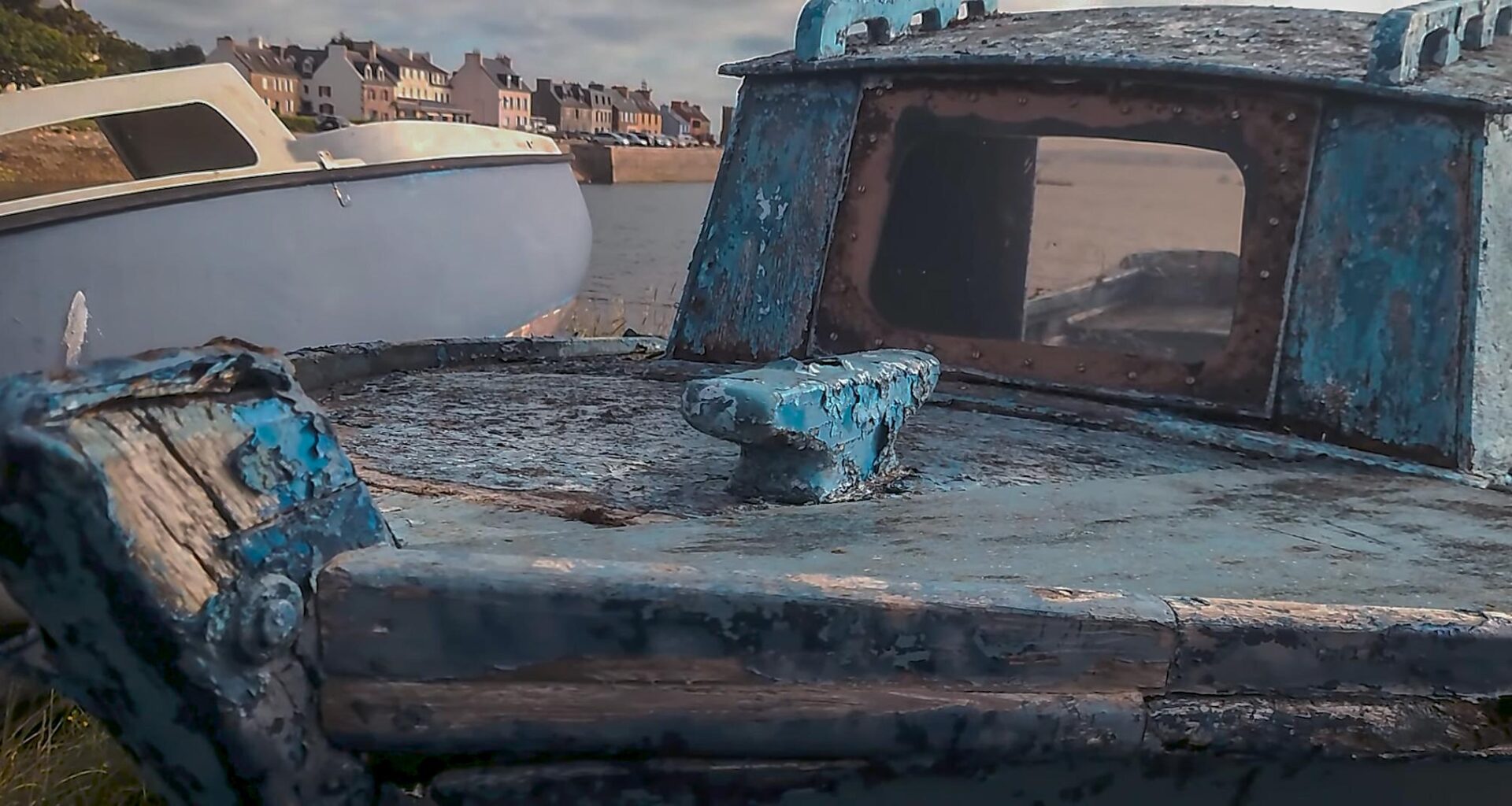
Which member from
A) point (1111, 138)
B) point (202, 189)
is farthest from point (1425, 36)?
point (202, 189)

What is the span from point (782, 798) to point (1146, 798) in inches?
19.5

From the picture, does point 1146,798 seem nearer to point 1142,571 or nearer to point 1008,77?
point 1142,571

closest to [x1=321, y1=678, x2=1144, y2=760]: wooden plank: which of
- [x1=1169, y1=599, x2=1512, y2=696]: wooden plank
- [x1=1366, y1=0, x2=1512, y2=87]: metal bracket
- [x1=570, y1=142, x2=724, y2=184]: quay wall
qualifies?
[x1=1169, y1=599, x2=1512, y2=696]: wooden plank

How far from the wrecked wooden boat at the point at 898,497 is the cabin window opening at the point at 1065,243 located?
24 millimetres

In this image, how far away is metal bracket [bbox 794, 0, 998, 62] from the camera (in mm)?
3584

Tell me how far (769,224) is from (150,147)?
588 cm

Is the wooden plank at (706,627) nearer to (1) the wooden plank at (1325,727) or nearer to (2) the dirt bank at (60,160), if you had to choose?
(1) the wooden plank at (1325,727)

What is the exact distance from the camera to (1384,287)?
2824 mm

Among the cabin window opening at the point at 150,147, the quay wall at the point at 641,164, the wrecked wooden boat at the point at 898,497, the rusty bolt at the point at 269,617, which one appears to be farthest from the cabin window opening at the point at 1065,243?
the quay wall at the point at 641,164

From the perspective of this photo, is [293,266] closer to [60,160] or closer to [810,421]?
[60,160]

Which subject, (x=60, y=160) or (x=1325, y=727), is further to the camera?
(x=60, y=160)

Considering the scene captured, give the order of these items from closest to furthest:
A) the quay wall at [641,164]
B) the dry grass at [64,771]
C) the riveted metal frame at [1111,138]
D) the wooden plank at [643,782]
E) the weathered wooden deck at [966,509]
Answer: the wooden plank at [643,782] < the weathered wooden deck at [966,509] < the riveted metal frame at [1111,138] < the dry grass at [64,771] < the quay wall at [641,164]

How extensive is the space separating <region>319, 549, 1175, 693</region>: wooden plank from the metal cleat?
Answer: 54 centimetres

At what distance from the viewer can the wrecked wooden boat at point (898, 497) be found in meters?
1.43
